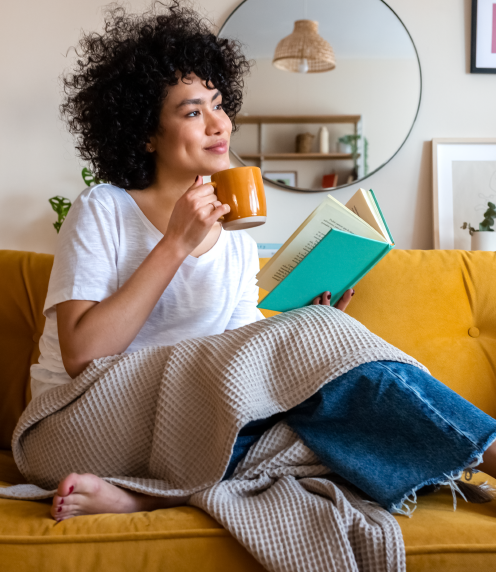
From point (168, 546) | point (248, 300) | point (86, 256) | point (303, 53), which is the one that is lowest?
point (168, 546)

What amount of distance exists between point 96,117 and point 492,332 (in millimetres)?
1094

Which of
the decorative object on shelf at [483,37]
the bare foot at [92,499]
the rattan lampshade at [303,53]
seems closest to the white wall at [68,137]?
the decorative object on shelf at [483,37]

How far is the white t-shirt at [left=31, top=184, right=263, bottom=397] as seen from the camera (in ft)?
3.26

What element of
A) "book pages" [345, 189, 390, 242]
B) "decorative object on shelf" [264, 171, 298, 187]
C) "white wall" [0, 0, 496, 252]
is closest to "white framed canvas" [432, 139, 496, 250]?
"white wall" [0, 0, 496, 252]

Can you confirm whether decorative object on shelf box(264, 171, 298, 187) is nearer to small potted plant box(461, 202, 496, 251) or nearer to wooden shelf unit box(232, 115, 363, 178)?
wooden shelf unit box(232, 115, 363, 178)

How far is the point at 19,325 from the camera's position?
136cm

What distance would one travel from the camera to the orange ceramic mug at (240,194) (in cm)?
97

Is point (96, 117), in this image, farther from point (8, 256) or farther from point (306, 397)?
point (306, 397)

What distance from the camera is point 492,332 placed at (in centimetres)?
135

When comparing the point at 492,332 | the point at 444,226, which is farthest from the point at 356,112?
the point at 492,332

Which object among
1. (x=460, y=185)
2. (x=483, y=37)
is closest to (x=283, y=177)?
(x=460, y=185)

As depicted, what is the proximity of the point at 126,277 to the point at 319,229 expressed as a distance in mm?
395

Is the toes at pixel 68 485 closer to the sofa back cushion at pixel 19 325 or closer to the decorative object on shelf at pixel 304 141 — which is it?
the sofa back cushion at pixel 19 325

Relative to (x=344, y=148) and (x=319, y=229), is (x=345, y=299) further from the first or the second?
(x=344, y=148)
